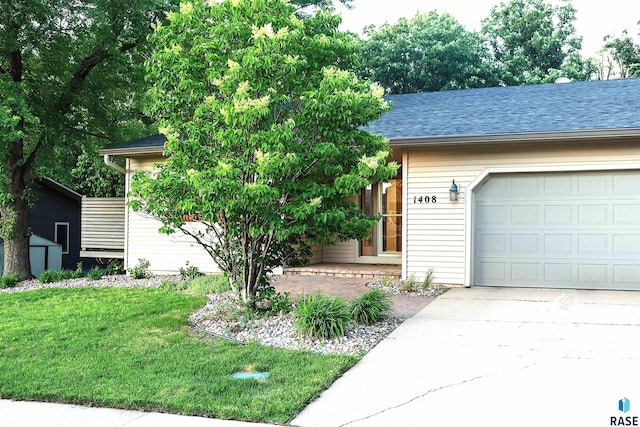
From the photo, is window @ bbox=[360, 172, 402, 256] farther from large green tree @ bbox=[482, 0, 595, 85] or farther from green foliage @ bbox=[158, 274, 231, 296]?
large green tree @ bbox=[482, 0, 595, 85]

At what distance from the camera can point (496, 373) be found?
4551 millimetres

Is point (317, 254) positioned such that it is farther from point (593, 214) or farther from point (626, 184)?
point (626, 184)

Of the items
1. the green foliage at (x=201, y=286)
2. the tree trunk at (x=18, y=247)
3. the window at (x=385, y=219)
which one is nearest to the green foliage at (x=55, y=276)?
the tree trunk at (x=18, y=247)

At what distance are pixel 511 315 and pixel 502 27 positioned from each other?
21.2 metres

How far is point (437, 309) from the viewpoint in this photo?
729 centimetres

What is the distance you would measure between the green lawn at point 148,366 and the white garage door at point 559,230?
5.02 meters

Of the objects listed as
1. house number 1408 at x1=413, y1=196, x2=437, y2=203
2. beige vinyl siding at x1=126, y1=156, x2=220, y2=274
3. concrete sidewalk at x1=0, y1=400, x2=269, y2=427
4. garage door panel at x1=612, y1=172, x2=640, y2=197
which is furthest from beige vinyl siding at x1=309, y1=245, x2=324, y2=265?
concrete sidewalk at x1=0, y1=400, x2=269, y2=427

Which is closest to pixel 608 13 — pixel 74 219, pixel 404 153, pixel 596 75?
pixel 596 75

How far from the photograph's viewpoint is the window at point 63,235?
2047 cm

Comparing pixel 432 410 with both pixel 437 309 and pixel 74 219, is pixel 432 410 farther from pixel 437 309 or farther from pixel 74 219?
pixel 74 219

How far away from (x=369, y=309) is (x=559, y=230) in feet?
13.7

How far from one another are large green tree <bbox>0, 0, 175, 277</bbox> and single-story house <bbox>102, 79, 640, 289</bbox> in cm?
571

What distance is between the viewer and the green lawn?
4.05 meters

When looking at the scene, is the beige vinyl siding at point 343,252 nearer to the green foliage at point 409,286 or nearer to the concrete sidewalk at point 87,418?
the green foliage at point 409,286
